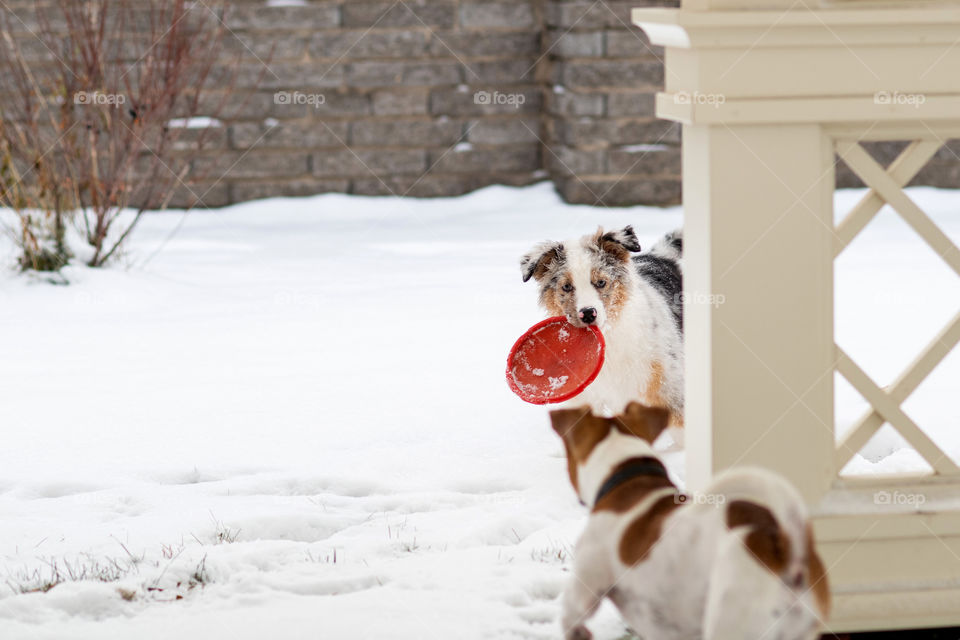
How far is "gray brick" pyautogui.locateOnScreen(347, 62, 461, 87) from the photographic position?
33.0 ft

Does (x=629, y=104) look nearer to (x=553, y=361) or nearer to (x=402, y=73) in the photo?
(x=402, y=73)

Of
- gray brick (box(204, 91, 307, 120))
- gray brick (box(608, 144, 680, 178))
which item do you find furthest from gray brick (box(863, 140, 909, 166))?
gray brick (box(204, 91, 307, 120))

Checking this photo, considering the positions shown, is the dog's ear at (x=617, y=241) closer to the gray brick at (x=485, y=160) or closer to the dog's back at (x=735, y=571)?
the dog's back at (x=735, y=571)

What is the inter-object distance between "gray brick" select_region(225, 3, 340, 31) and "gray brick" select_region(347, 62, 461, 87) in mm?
441

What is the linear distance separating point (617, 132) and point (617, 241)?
548 cm

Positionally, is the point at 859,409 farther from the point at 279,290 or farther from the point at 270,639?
the point at 279,290

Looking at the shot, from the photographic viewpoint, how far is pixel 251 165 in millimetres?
10141

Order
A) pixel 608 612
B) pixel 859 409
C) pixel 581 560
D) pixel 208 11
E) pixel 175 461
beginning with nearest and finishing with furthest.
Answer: pixel 581 560, pixel 608 612, pixel 175 461, pixel 859 409, pixel 208 11

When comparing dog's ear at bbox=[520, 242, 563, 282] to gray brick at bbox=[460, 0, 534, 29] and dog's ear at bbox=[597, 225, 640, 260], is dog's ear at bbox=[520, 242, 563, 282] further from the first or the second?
gray brick at bbox=[460, 0, 534, 29]

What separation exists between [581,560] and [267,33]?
8.47m

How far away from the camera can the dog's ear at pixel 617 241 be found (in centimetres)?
434

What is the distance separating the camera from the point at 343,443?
4473 millimetres

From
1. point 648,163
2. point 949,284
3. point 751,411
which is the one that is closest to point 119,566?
point 751,411

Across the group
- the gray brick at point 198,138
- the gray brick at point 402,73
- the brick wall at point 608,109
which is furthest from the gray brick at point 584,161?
the gray brick at point 198,138
